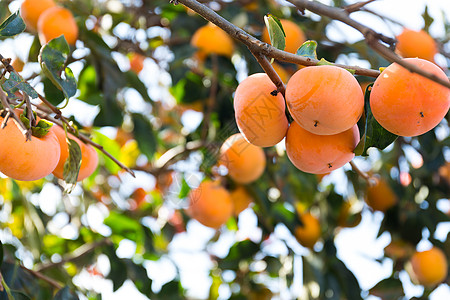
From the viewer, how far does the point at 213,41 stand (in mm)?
1696

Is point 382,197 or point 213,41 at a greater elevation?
point 213,41

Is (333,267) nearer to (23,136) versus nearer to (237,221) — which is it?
(237,221)

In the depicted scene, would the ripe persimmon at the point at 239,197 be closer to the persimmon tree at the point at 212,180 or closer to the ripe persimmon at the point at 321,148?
the persimmon tree at the point at 212,180

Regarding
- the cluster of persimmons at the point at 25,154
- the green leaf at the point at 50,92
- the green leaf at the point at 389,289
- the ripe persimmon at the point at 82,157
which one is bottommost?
the green leaf at the point at 389,289

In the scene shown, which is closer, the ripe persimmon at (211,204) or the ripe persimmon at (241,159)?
the ripe persimmon at (241,159)

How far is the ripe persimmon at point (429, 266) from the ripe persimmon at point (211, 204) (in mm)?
723

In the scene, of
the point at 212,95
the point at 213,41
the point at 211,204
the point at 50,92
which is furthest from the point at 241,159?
the point at 50,92

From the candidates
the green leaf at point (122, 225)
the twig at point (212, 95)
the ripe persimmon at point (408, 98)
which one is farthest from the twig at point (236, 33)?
the green leaf at point (122, 225)

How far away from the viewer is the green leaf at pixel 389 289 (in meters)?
1.81

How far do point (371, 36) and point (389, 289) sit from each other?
4.76 feet

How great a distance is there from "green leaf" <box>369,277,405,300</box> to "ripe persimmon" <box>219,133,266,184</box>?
0.65m

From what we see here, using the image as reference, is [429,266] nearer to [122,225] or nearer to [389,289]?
[389,289]

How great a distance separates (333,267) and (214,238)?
2.13ft

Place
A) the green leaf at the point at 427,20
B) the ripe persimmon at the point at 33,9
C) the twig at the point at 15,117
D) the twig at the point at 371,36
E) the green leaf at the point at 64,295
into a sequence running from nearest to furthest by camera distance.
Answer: the twig at the point at 371,36 → the twig at the point at 15,117 → the green leaf at the point at 64,295 → the ripe persimmon at the point at 33,9 → the green leaf at the point at 427,20
